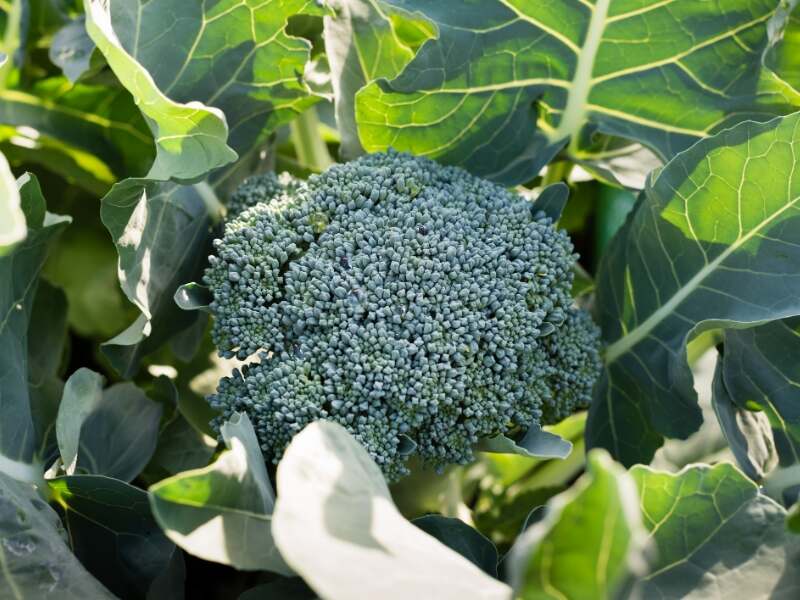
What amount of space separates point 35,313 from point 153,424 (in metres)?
0.25

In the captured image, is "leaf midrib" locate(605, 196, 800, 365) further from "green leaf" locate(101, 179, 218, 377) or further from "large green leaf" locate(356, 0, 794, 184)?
"green leaf" locate(101, 179, 218, 377)

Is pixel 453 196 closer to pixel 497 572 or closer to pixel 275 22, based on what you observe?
pixel 275 22

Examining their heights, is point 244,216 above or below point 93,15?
below

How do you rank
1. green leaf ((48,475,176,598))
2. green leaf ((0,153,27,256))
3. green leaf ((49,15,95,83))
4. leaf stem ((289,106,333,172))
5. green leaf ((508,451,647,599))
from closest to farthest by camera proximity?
green leaf ((508,451,647,599)), green leaf ((0,153,27,256)), green leaf ((48,475,176,598)), green leaf ((49,15,95,83)), leaf stem ((289,106,333,172))

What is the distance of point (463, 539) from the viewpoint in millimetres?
840

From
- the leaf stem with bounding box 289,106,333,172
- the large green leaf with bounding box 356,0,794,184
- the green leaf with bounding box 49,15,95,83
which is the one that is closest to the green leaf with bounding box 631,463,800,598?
the large green leaf with bounding box 356,0,794,184

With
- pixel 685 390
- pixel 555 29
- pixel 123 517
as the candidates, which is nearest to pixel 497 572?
pixel 685 390

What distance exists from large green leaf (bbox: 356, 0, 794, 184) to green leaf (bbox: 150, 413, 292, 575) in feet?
1.57

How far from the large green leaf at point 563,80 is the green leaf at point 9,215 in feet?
1.45

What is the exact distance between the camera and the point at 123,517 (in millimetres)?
847

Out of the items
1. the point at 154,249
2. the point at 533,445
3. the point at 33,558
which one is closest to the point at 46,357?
the point at 154,249

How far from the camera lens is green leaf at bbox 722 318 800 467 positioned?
90cm

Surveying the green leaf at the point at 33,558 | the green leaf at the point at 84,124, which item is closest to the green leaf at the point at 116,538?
the green leaf at the point at 33,558

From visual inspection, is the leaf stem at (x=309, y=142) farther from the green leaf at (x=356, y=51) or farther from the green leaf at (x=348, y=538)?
the green leaf at (x=348, y=538)
